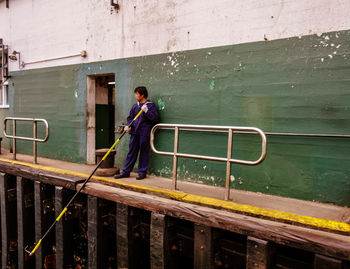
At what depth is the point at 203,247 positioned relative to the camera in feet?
9.55

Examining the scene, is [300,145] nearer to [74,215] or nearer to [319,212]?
[319,212]

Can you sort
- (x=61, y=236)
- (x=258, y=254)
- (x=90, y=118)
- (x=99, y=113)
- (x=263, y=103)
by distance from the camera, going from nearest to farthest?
1. (x=258, y=254)
2. (x=263, y=103)
3. (x=61, y=236)
4. (x=90, y=118)
5. (x=99, y=113)

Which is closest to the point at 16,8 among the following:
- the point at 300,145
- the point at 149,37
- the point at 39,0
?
the point at 39,0

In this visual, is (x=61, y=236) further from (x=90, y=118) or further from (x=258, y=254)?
(x=258, y=254)

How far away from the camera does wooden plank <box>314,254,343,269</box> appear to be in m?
2.17

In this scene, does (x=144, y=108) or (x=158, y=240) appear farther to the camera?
(x=144, y=108)

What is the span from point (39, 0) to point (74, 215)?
593 centimetres

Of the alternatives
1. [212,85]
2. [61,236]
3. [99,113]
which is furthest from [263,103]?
[99,113]

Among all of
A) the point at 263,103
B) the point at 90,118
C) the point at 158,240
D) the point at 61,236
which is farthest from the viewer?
the point at 90,118

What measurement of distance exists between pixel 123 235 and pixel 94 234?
54 cm

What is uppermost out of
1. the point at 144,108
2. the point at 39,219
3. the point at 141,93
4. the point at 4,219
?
the point at 141,93

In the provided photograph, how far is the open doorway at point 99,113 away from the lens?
20.3ft

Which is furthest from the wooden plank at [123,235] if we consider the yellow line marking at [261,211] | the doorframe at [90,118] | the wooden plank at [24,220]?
the doorframe at [90,118]

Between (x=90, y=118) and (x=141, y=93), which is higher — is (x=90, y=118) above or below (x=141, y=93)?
below
